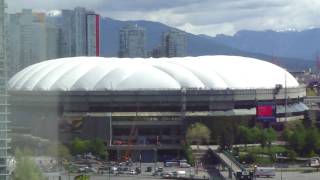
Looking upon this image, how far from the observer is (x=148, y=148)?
27859 millimetres

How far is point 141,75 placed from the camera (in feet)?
104

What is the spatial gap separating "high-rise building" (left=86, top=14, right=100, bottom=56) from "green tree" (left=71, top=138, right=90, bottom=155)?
2060 cm

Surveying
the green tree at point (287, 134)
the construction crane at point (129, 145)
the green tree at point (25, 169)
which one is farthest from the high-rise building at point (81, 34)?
the green tree at point (25, 169)

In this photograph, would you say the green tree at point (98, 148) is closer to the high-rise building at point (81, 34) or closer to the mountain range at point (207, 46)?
the high-rise building at point (81, 34)

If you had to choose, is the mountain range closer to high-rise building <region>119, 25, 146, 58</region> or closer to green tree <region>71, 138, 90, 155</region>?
high-rise building <region>119, 25, 146, 58</region>

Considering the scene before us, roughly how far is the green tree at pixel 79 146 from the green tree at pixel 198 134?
3.89 meters

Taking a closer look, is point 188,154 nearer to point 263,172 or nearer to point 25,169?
point 263,172

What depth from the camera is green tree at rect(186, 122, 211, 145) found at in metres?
28.5

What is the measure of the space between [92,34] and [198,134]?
2134cm

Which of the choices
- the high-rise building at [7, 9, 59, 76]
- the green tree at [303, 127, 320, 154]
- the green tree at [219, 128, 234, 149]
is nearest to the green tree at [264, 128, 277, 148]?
the green tree at [219, 128, 234, 149]

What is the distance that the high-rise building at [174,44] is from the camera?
66525 mm

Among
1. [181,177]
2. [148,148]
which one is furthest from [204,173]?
[148,148]

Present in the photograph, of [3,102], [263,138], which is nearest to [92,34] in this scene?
[263,138]

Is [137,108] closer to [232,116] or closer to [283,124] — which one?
[232,116]
